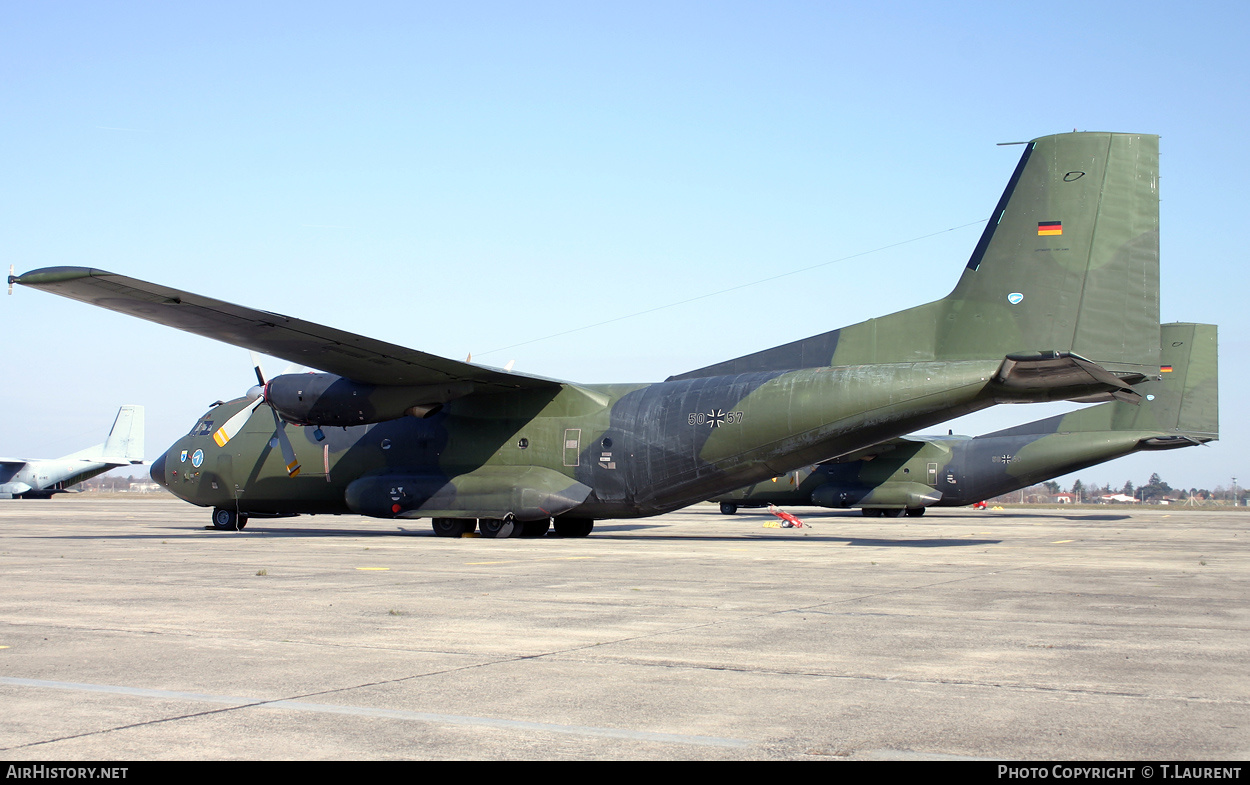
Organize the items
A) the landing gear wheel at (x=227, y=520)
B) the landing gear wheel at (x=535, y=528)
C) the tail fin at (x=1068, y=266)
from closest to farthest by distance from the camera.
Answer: the tail fin at (x=1068, y=266), the landing gear wheel at (x=535, y=528), the landing gear wheel at (x=227, y=520)

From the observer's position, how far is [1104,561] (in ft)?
51.8

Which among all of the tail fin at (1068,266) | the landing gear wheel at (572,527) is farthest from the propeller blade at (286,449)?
the tail fin at (1068,266)

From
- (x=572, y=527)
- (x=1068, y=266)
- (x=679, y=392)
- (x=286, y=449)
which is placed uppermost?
(x=1068, y=266)

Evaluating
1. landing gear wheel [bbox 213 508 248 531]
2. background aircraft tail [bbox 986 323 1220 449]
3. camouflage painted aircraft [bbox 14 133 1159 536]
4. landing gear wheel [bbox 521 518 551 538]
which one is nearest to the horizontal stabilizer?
camouflage painted aircraft [bbox 14 133 1159 536]

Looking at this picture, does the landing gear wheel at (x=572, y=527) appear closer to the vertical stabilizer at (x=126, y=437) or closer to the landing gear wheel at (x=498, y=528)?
the landing gear wheel at (x=498, y=528)

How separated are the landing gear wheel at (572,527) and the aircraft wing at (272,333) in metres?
3.60

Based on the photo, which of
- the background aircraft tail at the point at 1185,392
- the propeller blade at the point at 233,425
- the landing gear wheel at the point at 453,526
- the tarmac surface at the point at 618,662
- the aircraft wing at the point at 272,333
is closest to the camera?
the tarmac surface at the point at 618,662

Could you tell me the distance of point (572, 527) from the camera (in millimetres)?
23250

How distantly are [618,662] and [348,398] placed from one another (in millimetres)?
15942

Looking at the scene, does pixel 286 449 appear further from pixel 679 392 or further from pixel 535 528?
pixel 679 392

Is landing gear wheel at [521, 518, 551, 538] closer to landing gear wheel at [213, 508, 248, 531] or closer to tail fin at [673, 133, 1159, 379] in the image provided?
landing gear wheel at [213, 508, 248, 531]

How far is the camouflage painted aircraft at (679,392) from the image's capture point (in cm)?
1673

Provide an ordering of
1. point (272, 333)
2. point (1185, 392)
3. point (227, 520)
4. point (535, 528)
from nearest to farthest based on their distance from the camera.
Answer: point (272, 333) < point (535, 528) < point (227, 520) < point (1185, 392)

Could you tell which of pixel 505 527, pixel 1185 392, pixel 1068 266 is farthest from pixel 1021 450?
pixel 505 527
